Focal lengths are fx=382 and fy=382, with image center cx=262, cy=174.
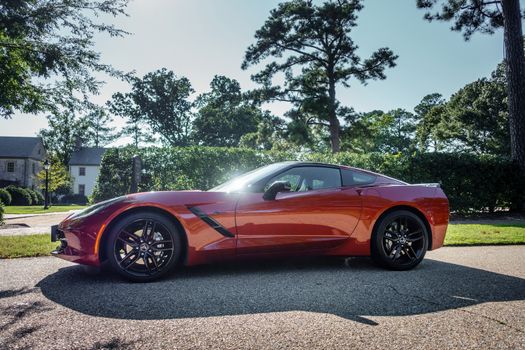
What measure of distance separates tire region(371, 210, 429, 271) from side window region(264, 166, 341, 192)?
76 cm

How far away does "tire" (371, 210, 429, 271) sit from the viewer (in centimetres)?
454

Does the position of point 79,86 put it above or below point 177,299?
above

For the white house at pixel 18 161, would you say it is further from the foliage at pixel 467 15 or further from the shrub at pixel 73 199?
the foliage at pixel 467 15

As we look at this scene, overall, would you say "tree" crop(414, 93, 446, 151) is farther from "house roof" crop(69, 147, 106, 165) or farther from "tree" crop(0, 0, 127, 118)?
"house roof" crop(69, 147, 106, 165)

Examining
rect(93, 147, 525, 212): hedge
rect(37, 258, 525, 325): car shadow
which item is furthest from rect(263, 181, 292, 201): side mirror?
rect(93, 147, 525, 212): hedge

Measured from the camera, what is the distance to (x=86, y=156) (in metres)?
62.6

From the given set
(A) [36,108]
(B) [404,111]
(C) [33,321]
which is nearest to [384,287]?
(C) [33,321]

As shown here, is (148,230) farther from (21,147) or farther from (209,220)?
(21,147)

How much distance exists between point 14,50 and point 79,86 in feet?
5.38

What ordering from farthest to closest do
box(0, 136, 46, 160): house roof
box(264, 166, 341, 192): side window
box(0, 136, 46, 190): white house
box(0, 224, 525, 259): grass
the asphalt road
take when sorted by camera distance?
box(0, 136, 46, 160): house roof → box(0, 136, 46, 190): white house → box(0, 224, 525, 259): grass → box(264, 166, 341, 192): side window → the asphalt road

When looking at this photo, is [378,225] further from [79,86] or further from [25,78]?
[25,78]

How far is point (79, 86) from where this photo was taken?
10.4m

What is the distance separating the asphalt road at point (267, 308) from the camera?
2.37 metres

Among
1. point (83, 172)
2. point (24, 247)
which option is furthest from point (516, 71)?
point (83, 172)
